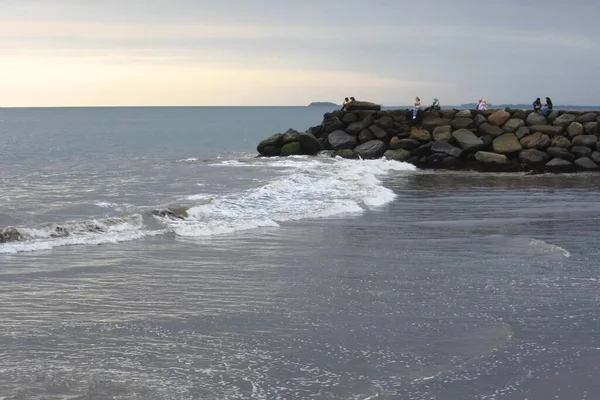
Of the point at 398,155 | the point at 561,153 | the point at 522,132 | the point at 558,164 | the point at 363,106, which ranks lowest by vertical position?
the point at 558,164

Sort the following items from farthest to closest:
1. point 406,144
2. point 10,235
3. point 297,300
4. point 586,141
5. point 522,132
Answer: point 406,144, point 522,132, point 586,141, point 10,235, point 297,300

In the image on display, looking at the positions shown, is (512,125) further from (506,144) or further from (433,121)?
(433,121)

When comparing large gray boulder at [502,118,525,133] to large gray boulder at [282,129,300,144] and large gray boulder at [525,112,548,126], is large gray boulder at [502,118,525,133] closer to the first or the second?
large gray boulder at [525,112,548,126]

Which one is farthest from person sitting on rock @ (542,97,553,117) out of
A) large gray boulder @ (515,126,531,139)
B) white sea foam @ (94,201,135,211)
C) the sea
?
white sea foam @ (94,201,135,211)

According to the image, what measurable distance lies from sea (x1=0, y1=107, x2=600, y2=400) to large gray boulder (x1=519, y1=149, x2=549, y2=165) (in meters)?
12.3

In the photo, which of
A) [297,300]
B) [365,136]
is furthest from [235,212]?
[365,136]

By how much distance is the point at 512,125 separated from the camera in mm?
32531

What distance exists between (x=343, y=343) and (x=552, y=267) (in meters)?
4.60

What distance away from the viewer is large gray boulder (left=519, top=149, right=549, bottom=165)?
30.1 metres

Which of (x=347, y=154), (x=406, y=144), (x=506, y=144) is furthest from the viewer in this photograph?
(x=347, y=154)

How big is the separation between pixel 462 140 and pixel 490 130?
5.35 ft

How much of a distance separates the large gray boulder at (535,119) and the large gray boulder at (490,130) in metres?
1.46

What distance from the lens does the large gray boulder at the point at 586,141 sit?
101ft

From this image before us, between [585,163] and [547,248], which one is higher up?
[585,163]
